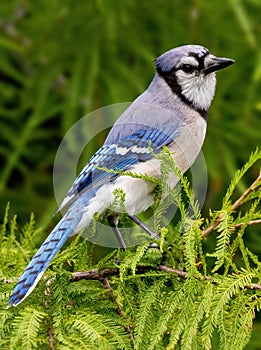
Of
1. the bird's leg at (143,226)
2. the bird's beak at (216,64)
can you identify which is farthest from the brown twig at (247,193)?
the bird's beak at (216,64)

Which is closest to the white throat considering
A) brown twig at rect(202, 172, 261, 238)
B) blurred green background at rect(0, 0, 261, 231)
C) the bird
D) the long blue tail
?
the bird

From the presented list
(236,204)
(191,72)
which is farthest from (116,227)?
(191,72)

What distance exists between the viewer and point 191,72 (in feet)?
7.20

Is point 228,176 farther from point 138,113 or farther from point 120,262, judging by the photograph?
point 120,262

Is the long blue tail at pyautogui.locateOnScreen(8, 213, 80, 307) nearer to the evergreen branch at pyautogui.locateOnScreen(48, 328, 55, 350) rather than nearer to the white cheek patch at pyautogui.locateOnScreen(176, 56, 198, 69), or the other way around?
the evergreen branch at pyautogui.locateOnScreen(48, 328, 55, 350)

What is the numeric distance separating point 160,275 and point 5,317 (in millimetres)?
314

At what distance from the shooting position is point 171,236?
1555 mm

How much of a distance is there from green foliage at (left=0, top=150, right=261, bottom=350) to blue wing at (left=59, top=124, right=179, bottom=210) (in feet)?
1.05

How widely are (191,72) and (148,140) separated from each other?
0.25 m

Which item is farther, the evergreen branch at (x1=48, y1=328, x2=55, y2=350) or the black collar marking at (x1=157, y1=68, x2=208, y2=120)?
the black collar marking at (x1=157, y1=68, x2=208, y2=120)

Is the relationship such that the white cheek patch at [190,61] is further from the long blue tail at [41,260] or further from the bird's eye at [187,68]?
the long blue tail at [41,260]

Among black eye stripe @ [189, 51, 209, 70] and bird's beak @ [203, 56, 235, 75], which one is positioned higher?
black eye stripe @ [189, 51, 209, 70]

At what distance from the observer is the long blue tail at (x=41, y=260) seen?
1.50 metres

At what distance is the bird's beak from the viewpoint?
212 cm
